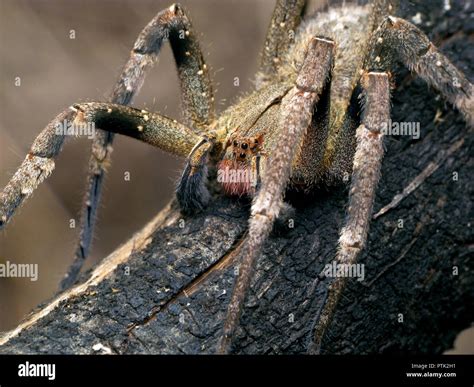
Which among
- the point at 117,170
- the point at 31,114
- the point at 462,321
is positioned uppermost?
the point at 31,114

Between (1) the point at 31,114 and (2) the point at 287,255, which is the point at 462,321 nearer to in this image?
(2) the point at 287,255

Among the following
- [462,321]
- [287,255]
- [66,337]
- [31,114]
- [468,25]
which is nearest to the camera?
[66,337]

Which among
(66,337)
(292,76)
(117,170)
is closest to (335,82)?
(292,76)
